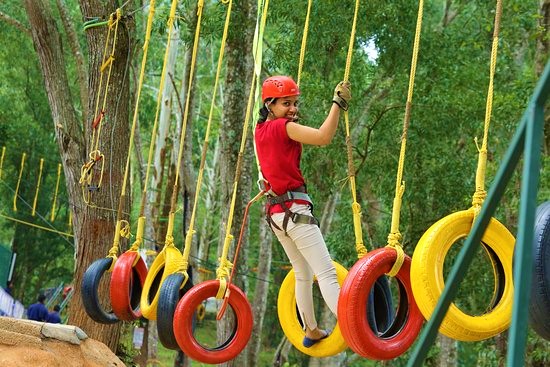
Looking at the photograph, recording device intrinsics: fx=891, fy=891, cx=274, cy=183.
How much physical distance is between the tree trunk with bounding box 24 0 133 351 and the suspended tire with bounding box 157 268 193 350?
3.54 m

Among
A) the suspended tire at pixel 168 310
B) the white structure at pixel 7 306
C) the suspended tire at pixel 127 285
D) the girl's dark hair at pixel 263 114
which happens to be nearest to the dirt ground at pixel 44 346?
the suspended tire at pixel 127 285

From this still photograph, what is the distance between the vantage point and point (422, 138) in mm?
13266

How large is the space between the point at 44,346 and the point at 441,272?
3.38m

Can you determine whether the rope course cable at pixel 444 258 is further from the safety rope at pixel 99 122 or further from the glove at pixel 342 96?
the safety rope at pixel 99 122

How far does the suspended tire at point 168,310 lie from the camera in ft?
17.3

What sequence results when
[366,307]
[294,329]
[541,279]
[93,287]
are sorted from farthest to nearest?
[93,287] < [294,329] < [366,307] < [541,279]

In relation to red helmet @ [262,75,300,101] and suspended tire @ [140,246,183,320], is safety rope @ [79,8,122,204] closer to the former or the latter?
suspended tire @ [140,246,183,320]

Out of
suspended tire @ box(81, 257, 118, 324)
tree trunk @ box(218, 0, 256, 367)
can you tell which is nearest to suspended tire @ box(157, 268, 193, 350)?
suspended tire @ box(81, 257, 118, 324)

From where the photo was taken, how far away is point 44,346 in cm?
619

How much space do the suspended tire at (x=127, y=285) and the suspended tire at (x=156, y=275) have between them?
0.14m

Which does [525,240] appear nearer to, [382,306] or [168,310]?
[382,306]

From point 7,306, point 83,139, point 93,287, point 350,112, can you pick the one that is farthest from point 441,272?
point 7,306

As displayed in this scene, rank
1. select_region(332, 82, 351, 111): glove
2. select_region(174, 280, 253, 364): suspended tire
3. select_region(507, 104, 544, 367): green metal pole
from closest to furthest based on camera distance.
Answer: select_region(507, 104, 544, 367): green metal pole
select_region(332, 82, 351, 111): glove
select_region(174, 280, 253, 364): suspended tire

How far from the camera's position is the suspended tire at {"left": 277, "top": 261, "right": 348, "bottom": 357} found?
5.04 meters
